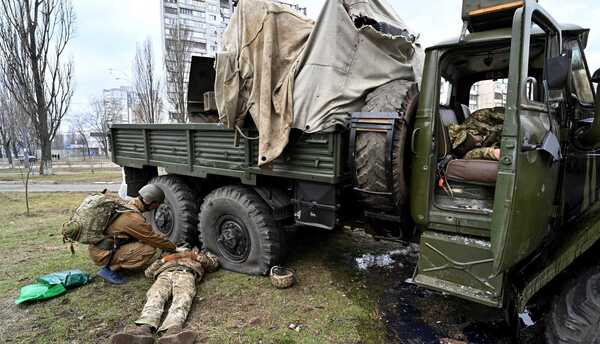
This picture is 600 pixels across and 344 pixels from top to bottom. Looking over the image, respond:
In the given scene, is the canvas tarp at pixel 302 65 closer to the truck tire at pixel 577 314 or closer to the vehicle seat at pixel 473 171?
the vehicle seat at pixel 473 171

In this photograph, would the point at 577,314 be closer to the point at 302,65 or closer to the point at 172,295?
the point at 302,65

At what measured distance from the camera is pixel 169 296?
3.63 m

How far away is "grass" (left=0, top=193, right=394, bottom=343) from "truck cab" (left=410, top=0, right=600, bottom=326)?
94cm

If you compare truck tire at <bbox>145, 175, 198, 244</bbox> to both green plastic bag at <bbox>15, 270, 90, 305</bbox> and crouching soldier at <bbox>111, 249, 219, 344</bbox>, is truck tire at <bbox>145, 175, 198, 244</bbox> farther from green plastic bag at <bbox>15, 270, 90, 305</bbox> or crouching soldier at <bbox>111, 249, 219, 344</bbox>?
green plastic bag at <bbox>15, 270, 90, 305</bbox>

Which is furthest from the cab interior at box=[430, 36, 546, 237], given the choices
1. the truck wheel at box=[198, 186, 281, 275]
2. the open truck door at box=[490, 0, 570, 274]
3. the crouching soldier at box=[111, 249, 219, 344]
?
the crouching soldier at box=[111, 249, 219, 344]

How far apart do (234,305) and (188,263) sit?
2.71 ft

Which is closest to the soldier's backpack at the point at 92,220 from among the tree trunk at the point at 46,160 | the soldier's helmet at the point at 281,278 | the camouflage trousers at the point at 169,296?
the camouflage trousers at the point at 169,296

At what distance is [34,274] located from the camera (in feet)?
14.6

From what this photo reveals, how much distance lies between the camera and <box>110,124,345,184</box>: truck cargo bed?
3.40 meters

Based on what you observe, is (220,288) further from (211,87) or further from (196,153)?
(211,87)

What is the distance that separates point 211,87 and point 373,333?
3826mm

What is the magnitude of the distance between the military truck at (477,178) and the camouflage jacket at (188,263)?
1.16 ft

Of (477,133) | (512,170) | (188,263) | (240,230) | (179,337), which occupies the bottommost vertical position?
(179,337)

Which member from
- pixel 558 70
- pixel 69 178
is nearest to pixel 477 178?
pixel 558 70
